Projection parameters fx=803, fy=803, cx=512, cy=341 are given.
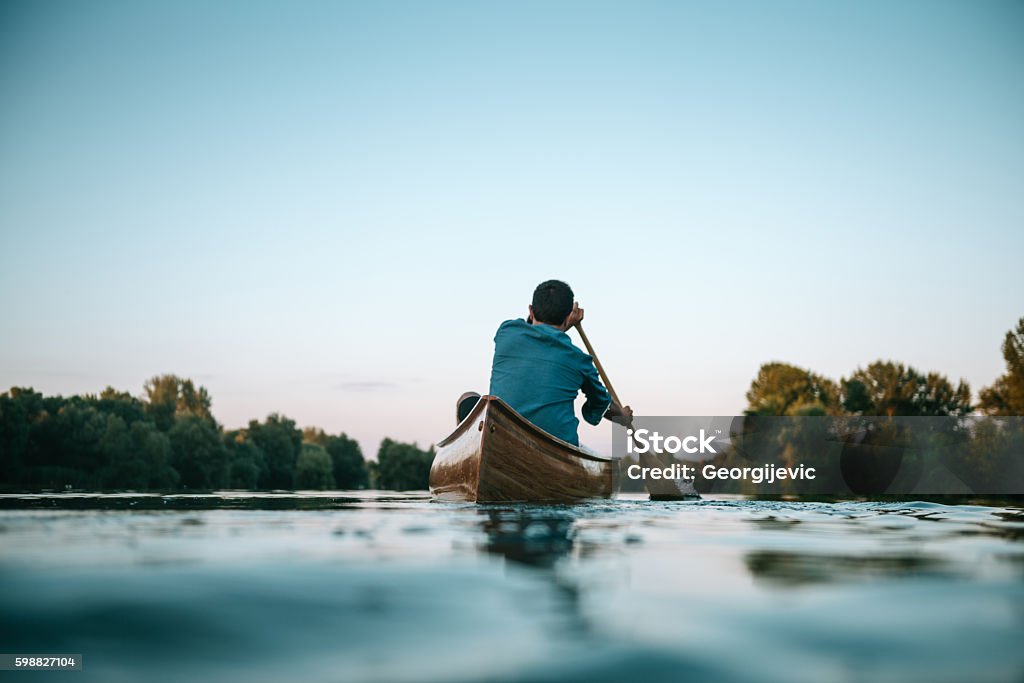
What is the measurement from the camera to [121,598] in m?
1.84

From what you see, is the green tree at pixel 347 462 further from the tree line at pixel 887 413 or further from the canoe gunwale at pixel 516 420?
the canoe gunwale at pixel 516 420

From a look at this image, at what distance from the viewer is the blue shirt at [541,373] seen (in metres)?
7.16

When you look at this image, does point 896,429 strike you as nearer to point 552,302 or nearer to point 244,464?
point 552,302

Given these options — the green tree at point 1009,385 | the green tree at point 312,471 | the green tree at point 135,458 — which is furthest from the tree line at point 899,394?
the green tree at point 135,458

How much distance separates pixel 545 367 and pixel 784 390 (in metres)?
70.9

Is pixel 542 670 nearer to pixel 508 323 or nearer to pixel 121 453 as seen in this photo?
pixel 508 323

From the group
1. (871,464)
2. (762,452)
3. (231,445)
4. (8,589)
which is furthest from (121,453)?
(8,589)

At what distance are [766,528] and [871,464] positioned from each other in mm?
43165

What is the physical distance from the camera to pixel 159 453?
68.8m

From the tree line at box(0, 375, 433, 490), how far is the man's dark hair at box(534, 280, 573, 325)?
186 ft

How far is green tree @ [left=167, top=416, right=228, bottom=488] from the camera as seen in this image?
7338 centimetres

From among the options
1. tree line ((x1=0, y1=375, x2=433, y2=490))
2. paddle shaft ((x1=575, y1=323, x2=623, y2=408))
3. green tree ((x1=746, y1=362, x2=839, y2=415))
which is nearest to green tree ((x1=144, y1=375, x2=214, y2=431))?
tree line ((x1=0, y1=375, x2=433, y2=490))

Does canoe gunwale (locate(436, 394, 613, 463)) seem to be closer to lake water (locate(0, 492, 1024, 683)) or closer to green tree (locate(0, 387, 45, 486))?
lake water (locate(0, 492, 1024, 683))

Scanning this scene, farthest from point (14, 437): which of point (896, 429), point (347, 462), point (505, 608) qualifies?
point (505, 608)
